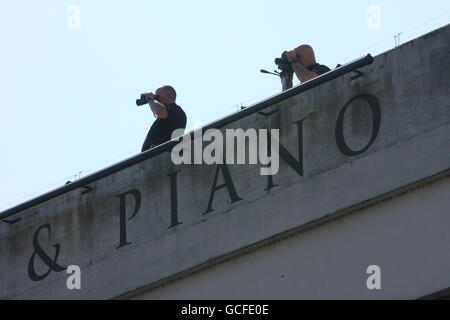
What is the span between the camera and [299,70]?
2056 centimetres

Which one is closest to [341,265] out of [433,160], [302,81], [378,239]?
[378,239]

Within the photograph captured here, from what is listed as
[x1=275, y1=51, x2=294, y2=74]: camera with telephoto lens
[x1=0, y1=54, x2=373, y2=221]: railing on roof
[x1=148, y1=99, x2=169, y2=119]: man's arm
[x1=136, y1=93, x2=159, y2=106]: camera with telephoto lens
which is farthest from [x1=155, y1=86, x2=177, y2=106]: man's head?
[x1=275, y1=51, x2=294, y2=74]: camera with telephoto lens

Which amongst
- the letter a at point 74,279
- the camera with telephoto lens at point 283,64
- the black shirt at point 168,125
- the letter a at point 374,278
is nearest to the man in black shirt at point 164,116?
the black shirt at point 168,125

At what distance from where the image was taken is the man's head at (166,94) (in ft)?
70.6

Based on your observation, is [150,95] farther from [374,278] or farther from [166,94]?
[374,278]

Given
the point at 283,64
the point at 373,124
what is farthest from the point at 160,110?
the point at 373,124

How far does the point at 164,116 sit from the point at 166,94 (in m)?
0.37

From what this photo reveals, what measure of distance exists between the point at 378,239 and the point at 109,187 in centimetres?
476

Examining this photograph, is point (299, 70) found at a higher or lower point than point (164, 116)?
higher

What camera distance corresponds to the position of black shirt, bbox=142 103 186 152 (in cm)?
2131

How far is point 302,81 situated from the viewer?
20.4 meters

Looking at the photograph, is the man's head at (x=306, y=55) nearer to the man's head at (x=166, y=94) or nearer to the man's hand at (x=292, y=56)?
the man's hand at (x=292, y=56)
